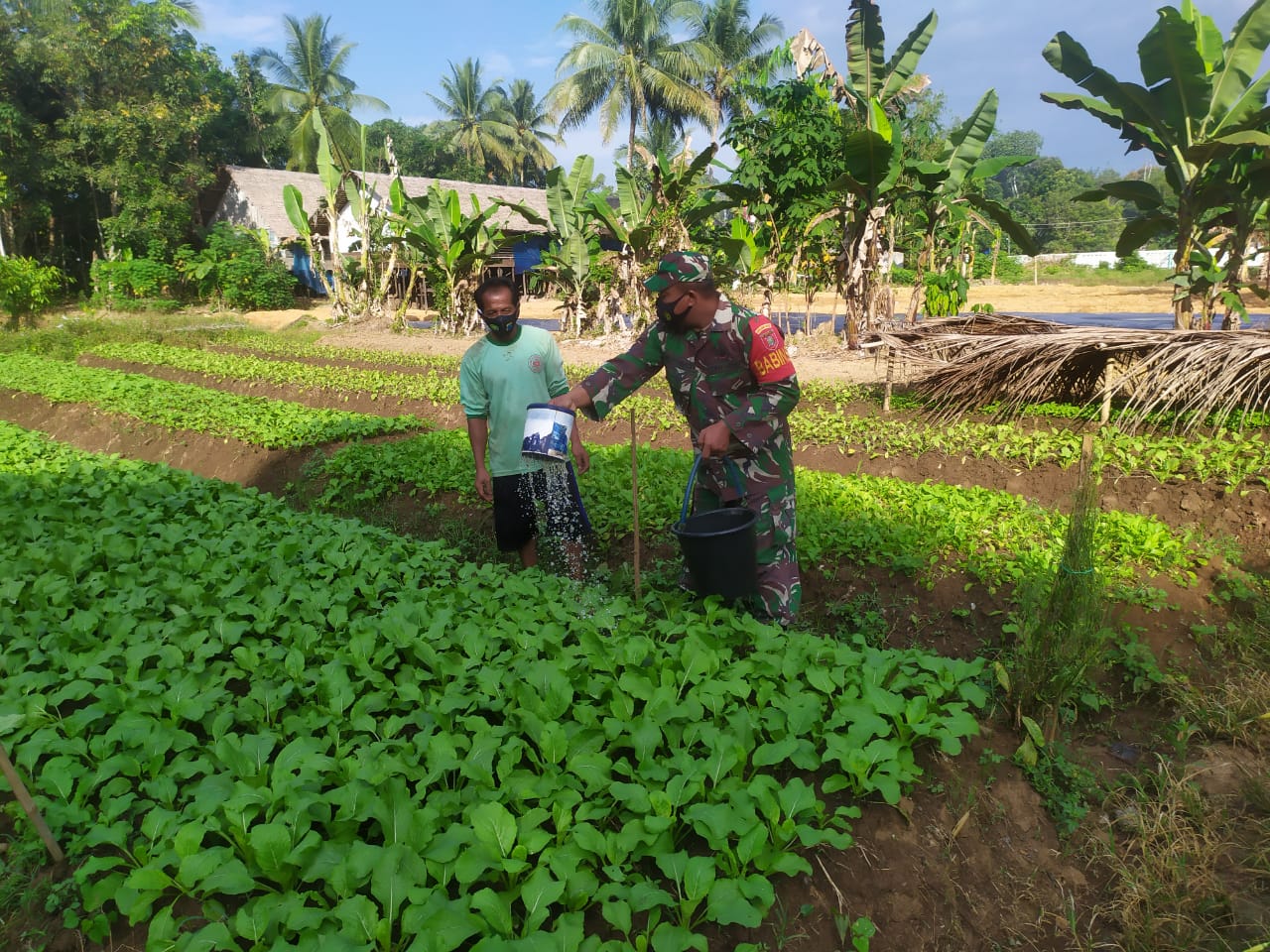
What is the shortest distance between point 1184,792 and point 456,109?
173 ft

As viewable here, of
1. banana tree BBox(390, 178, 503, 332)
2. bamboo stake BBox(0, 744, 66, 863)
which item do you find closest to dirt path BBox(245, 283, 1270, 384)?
banana tree BBox(390, 178, 503, 332)

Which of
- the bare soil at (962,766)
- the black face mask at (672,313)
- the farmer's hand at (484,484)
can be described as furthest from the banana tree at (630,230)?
the black face mask at (672,313)

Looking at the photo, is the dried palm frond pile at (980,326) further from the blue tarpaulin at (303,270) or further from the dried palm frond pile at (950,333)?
the blue tarpaulin at (303,270)

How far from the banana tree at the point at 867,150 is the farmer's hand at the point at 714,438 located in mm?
8583

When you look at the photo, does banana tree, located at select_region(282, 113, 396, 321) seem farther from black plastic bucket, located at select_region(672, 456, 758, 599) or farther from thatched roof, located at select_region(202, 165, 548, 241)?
black plastic bucket, located at select_region(672, 456, 758, 599)

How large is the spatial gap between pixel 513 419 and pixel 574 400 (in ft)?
3.03

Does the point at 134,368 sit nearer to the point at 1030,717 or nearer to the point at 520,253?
the point at 1030,717

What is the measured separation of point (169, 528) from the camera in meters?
4.37

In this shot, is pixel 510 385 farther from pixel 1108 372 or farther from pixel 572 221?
pixel 572 221

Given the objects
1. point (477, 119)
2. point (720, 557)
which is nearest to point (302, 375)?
point (720, 557)

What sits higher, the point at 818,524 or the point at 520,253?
the point at 520,253

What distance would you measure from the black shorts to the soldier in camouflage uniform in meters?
0.90

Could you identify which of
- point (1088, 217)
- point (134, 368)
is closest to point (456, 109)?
point (134, 368)

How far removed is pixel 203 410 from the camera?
909cm
